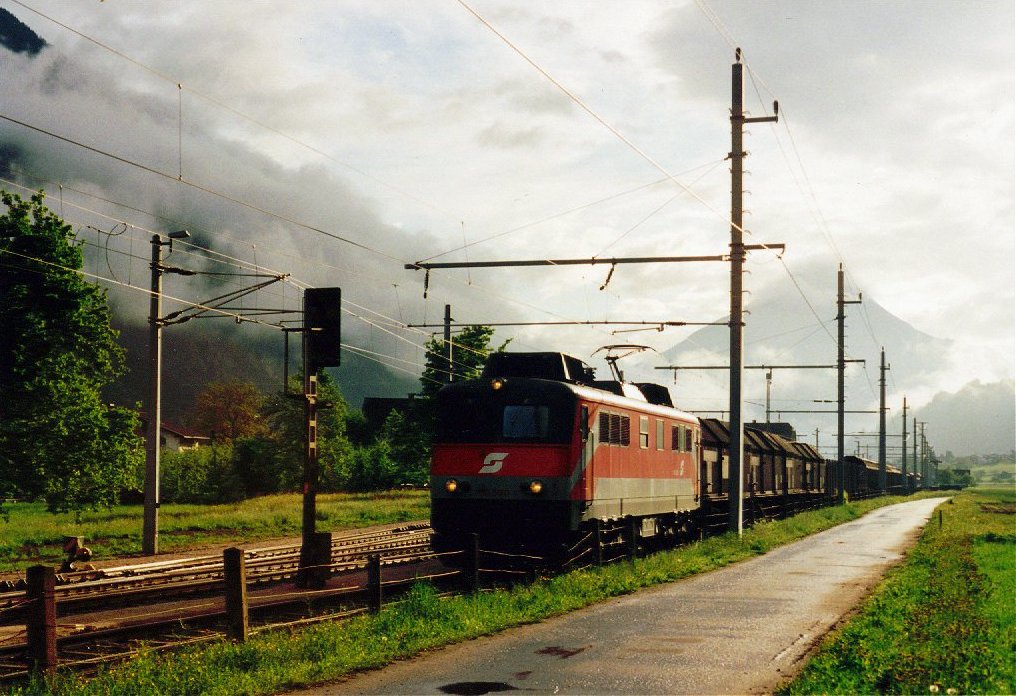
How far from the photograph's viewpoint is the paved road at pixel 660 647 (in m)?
10.7

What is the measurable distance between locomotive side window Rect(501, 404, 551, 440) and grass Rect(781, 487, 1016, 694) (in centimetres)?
664

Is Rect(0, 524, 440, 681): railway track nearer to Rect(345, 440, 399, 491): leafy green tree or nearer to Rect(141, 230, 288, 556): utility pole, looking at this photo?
Rect(141, 230, 288, 556): utility pole

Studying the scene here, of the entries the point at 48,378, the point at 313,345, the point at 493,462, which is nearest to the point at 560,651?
the point at 493,462

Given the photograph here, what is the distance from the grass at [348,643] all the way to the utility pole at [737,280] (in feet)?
29.4

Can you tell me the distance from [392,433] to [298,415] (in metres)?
8.16

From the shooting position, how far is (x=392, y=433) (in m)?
90.3

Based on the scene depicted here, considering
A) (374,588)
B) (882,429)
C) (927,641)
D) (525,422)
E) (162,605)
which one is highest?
(525,422)

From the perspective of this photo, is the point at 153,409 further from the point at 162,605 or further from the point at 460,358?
the point at 460,358

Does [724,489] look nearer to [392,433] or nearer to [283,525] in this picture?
[283,525]

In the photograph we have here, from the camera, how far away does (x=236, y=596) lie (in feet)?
41.9

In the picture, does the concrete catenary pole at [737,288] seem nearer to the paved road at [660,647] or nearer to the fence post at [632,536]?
the fence post at [632,536]

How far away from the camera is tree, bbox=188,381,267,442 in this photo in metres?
114

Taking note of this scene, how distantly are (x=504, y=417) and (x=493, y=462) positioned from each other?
35.6 inches

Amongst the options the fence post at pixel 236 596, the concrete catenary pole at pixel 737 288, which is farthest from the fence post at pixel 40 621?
the concrete catenary pole at pixel 737 288
